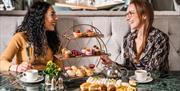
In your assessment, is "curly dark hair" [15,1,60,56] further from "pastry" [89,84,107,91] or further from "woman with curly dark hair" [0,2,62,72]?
"pastry" [89,84,107,91]

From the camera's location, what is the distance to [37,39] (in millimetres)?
2539

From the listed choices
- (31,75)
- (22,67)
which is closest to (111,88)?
(31,75)

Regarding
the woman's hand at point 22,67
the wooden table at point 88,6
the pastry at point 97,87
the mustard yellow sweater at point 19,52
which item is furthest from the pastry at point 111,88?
the wooden table at point 88,6

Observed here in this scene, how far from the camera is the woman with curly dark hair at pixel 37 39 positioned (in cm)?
246

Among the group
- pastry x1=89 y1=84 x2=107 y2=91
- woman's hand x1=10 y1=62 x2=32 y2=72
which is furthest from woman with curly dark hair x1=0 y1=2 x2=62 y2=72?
pastry x1=89 y1=84 x2=107 y2=91

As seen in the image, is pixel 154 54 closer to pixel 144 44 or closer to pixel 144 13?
pixel 144 44

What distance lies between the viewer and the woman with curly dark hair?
8.08 ft

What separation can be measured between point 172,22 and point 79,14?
752mm

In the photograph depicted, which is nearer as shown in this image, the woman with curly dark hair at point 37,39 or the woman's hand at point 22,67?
the woman's hand at point 22,67

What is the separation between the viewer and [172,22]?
9.44 feet

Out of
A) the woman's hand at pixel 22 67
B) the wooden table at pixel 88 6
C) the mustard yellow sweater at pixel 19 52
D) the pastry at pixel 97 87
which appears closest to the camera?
the pastry at pixel 97 87

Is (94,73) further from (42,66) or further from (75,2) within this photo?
(75,2)

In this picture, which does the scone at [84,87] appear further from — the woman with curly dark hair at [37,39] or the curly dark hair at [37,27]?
the curly dark hair at [37,27]

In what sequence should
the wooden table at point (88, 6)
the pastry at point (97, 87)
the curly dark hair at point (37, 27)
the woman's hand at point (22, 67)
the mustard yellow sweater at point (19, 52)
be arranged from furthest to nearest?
1. the wooden table at point (88, 6)
2. the curly dark hair at point (37, 27)
3. the mustard yellow sweater at point (19, 52)
4. the woman's hand at point (22, 67)
5. the pastry at point (97, 87)
